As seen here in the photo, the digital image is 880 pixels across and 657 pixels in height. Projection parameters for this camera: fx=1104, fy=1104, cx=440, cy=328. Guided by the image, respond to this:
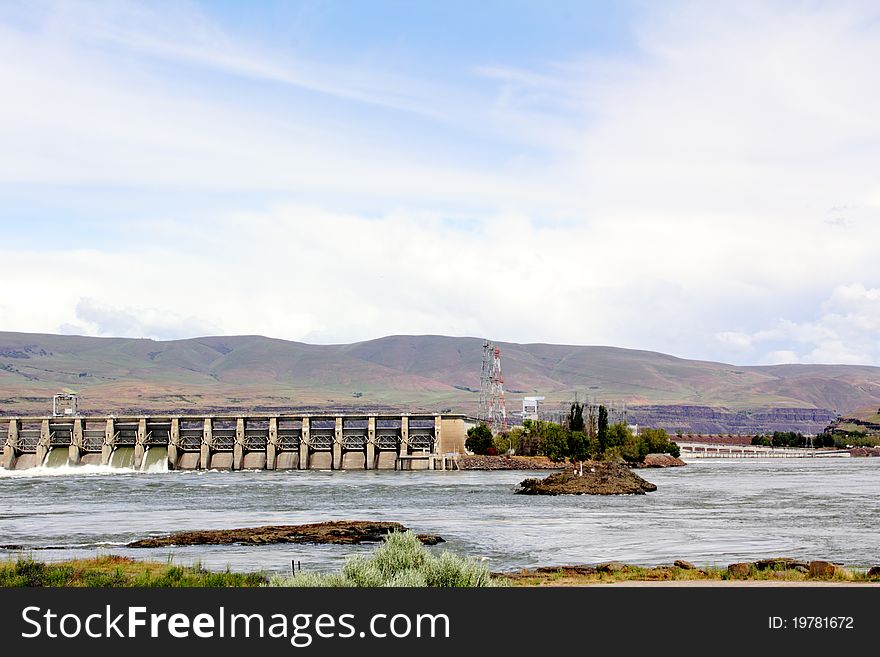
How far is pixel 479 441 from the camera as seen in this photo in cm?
18000

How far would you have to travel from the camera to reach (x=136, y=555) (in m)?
48.1

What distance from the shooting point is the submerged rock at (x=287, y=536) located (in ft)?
177

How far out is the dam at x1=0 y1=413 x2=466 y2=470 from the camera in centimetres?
15825

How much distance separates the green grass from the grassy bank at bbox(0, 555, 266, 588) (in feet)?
25.7

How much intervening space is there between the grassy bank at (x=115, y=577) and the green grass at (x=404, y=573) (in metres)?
7.83

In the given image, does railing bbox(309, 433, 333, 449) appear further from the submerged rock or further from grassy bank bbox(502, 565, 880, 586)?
grassy bank bbox(502, 565, 880, 586)

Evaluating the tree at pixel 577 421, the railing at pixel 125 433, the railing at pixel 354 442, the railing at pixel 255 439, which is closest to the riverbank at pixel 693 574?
the railing at pixel 354 442

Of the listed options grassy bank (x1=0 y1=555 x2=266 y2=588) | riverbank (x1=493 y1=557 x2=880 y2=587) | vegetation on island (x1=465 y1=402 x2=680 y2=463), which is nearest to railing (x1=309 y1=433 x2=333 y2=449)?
vegetation on island (x1=465 y1=402 x2=680 y2=463)
